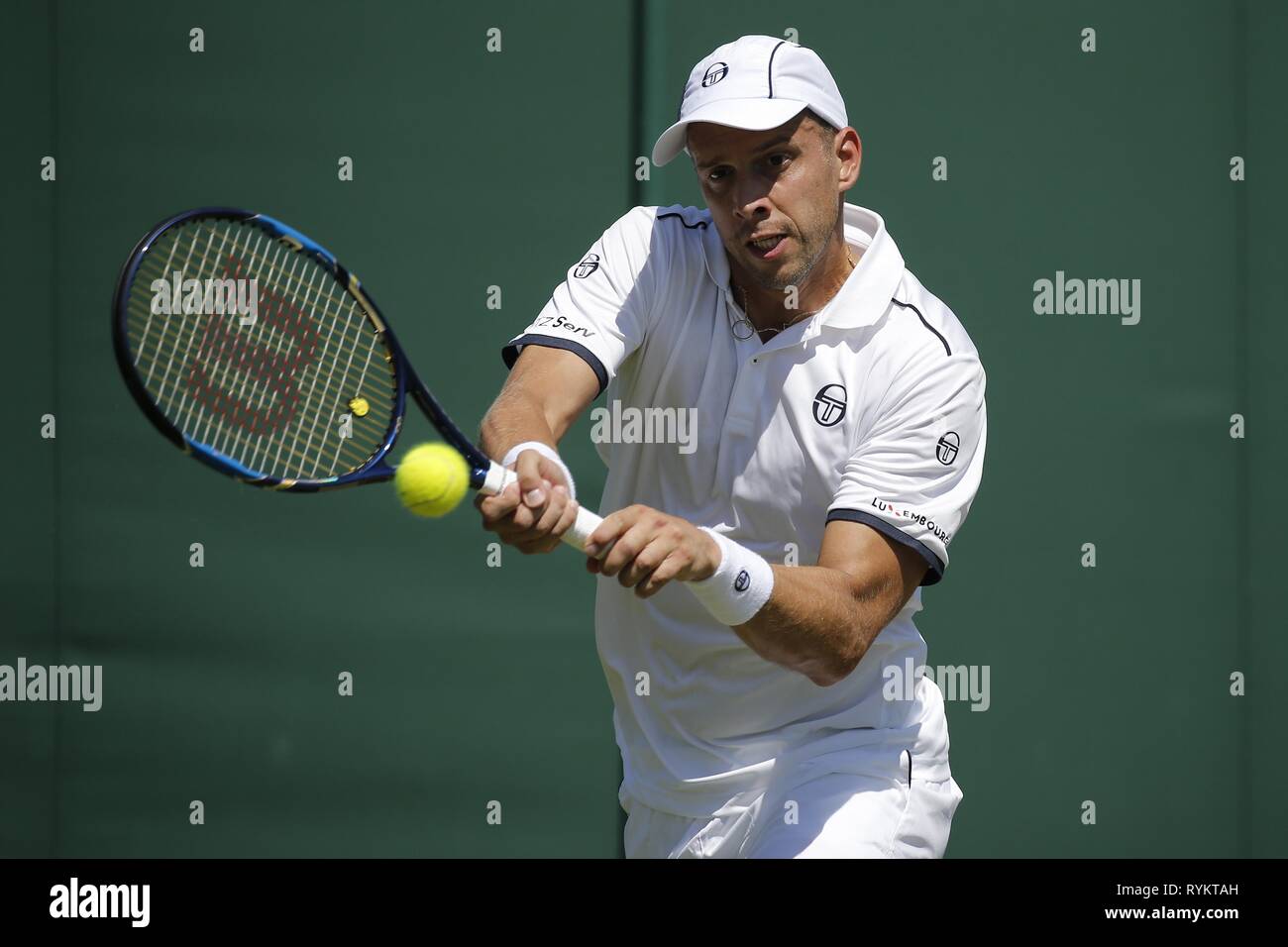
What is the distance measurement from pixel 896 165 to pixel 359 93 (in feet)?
4.27

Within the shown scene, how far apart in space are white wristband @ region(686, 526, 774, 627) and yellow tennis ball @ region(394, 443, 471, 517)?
38cm

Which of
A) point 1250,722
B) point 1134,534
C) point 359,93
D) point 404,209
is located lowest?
point 1250,722

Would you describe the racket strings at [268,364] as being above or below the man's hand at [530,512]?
above

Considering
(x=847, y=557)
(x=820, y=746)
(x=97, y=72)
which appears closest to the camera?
(x=847, y=557)

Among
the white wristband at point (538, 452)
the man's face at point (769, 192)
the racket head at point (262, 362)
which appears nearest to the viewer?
the racket head at point (262, 362)

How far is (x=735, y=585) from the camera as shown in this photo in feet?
7.66

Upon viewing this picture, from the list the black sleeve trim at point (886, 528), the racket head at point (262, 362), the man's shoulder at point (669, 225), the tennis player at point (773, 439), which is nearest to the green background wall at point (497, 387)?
the racket head at point (262, 362)

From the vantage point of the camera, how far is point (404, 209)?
155 inches

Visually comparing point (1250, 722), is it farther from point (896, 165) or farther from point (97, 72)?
point (97, 72)

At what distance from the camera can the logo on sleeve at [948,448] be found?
2709mm

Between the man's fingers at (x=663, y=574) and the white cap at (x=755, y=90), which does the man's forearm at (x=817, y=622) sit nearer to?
the man's fingers at (x=663, y=574)

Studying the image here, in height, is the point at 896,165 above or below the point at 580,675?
above

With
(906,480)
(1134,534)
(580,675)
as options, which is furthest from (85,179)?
(1134,534)

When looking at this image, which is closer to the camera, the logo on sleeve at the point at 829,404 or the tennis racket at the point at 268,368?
the tennis racket at the point at 268,368
